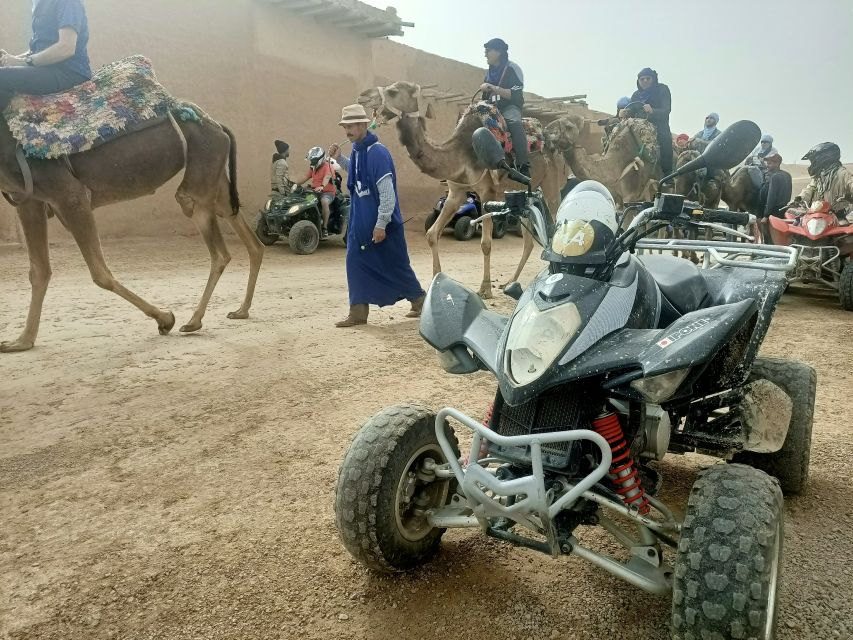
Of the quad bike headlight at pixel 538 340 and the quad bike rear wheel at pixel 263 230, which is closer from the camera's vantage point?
the quad bike headlight at pixel 538 340

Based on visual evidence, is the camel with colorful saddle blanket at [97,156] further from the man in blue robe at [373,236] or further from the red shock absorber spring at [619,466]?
the red shock absorber spring at [619,466]

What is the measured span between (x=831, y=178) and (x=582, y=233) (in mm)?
8055

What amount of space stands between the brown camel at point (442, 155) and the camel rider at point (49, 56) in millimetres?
3262

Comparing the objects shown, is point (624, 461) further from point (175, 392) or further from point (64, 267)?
point (64, 267)

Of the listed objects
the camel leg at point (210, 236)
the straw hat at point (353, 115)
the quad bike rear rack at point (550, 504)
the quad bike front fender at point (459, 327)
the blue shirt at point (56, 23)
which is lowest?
the camel leg at point (210, 236)

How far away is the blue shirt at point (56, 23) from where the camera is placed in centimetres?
518

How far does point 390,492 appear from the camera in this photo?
225cm

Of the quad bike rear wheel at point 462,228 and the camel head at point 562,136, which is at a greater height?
the camel head at point 562,136

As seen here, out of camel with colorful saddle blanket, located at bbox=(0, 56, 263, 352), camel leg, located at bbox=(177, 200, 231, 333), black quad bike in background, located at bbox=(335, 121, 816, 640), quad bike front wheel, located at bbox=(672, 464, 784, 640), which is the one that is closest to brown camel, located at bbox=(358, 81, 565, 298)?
camel with colorful saddle blanket, located at bbox=(0, 56, 263, 352)

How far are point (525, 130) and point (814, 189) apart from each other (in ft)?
13.0

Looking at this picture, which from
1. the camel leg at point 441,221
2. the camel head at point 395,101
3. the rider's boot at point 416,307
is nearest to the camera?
the rider's boot at point 416,307

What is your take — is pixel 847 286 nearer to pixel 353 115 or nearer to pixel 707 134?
pixel 353 115

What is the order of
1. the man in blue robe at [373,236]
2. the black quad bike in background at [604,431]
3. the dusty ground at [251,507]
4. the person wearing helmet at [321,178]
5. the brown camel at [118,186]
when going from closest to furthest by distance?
the black quad bike in background at [604,431] → the dusty ground at [251,507] → the brown camel at [118,186] → the man in blue robe at [373,236] → the person wearing helmet at [321,178]

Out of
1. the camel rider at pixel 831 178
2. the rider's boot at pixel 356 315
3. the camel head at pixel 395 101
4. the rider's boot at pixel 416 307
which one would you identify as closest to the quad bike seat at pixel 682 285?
the rider's boot at pixel 356 315
